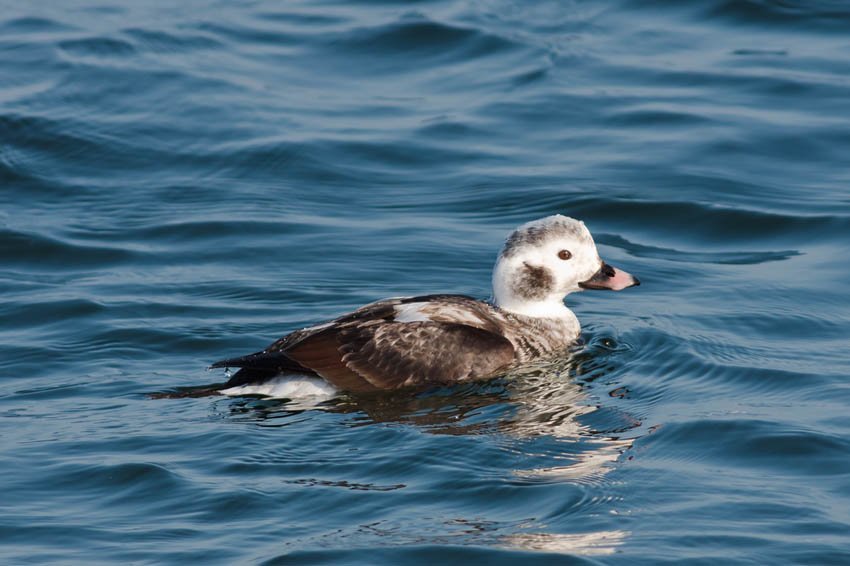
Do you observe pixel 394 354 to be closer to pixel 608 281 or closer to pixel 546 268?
pixel 546 268

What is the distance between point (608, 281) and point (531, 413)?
1.60m

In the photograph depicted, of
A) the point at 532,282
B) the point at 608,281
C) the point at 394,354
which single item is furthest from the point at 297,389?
the point at 608,281

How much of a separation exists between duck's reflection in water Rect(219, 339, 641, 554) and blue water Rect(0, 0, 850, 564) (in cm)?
3

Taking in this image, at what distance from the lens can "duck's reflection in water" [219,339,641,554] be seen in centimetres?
836

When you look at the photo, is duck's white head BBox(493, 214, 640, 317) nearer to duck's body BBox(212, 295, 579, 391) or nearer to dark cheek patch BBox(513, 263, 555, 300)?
dark cheek patch BBox(513, 263, 555, 300)

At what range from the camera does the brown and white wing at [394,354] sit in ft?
30.7

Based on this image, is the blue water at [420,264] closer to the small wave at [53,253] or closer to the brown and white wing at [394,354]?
the small wave at [53,253]

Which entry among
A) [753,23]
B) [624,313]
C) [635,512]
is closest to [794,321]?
[624,313]

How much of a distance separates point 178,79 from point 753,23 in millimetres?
6815

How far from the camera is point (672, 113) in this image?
15797mm

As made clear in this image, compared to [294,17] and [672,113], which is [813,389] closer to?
[672,113]

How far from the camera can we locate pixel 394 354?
9.47 meters

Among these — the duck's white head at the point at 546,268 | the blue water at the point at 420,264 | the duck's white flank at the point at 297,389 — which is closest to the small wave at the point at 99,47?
the blue water at the point at 420,264

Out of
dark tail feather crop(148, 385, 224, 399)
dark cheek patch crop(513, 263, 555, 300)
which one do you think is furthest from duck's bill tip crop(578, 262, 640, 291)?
dark tail feather crop(148, 385, 224, 399)
